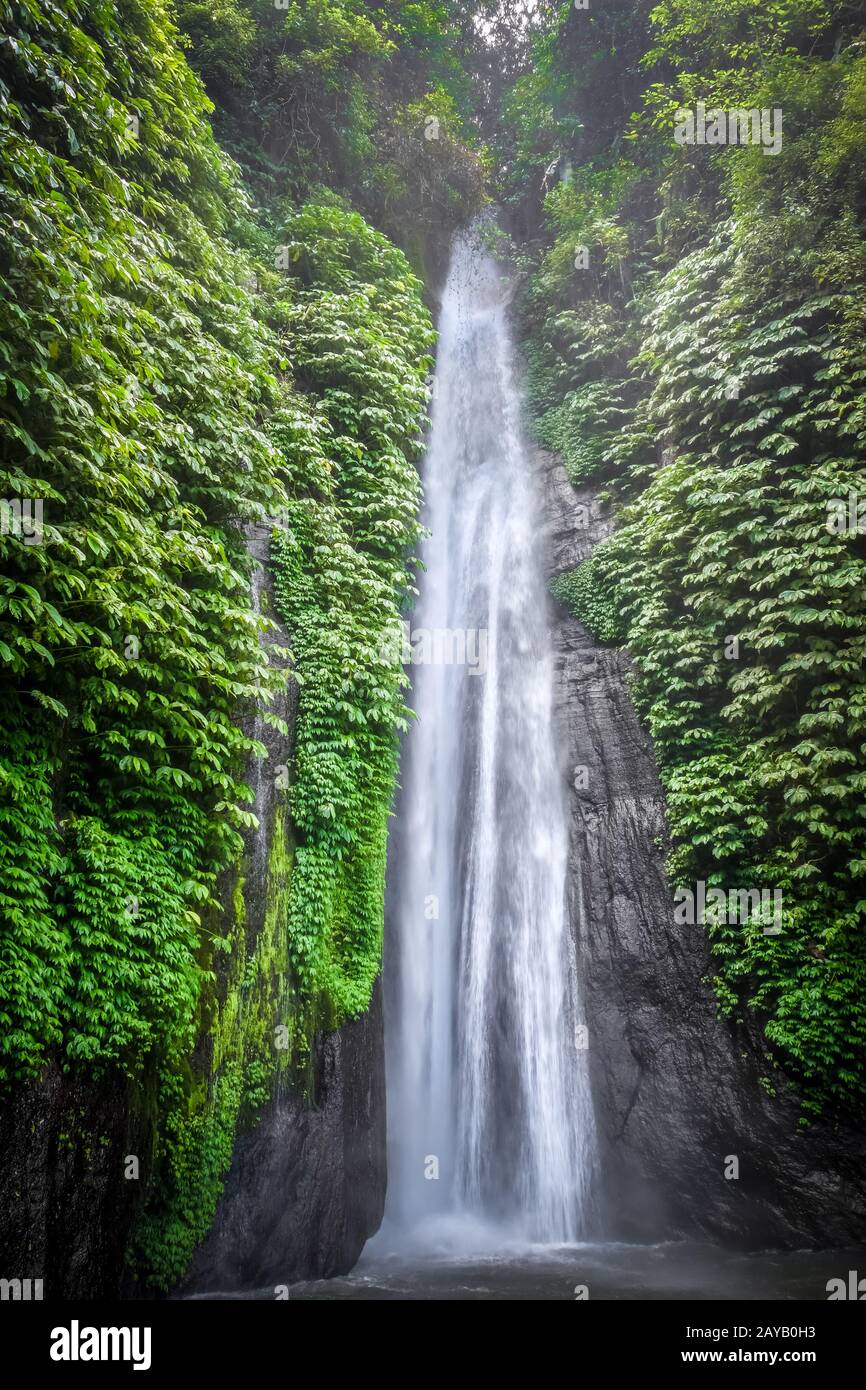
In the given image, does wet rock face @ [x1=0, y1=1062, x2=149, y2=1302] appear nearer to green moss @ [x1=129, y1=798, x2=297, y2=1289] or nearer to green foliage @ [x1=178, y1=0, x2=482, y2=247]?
green moss @ [x1=129, y1=798, x2=297, y2=1289]

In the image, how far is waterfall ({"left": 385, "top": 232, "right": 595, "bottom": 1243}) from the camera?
949 cm

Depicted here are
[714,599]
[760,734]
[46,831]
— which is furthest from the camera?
[714,599]

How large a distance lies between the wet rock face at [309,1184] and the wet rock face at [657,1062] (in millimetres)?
3246

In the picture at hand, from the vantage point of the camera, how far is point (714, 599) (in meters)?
10.1

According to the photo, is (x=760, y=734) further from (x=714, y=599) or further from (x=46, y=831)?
(x=46, y=831)

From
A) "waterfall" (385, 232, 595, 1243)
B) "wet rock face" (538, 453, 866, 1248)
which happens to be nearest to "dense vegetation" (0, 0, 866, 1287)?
"wet rock face" (538, 453, 866, 1248)

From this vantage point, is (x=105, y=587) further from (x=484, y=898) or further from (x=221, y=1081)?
(x=484, y=898)

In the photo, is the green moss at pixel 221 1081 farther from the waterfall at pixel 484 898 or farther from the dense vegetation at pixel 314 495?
the waterfall at pixel 484 898

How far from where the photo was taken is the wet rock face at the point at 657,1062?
25.8 ft

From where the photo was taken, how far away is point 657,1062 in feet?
30.0

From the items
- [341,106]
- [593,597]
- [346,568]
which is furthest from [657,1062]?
[341,106]

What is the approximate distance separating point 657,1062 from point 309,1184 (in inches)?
183

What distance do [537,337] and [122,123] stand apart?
34.4 ft

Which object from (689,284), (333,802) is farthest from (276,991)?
(689,284)
